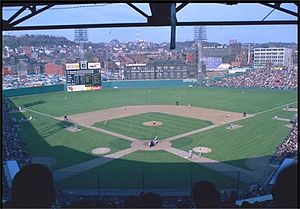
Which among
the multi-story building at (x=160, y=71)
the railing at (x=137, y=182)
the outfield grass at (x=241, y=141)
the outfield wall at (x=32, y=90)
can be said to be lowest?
the railing at (x=137, y=182)

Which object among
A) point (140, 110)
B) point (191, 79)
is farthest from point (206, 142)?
point (191, 79)

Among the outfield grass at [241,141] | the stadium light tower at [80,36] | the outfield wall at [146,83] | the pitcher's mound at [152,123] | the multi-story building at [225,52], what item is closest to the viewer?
the outfield grass at [241,141]

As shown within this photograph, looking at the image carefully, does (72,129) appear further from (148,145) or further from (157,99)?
(157,99)

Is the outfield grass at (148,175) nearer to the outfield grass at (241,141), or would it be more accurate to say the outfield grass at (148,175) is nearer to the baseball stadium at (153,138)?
the baseball stadium at (153,138)

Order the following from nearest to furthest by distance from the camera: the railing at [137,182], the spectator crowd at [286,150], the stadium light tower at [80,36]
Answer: the railing at [137,182], the spectator crowd at [286,150], the stadium light tower at [80,36]

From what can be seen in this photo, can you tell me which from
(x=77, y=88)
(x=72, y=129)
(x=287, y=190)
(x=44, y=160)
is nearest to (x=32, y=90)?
(x=77, y=88)

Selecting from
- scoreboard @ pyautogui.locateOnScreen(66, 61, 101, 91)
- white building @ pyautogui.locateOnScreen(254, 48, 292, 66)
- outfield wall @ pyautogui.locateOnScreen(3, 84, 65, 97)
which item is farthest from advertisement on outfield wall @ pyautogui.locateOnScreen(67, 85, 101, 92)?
white building @ pyautogui.locateOnScreen(254, 48, 292, 66)

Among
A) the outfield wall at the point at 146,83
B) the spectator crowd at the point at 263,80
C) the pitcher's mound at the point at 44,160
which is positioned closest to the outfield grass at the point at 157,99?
the outfield wall at the point at 146,83
